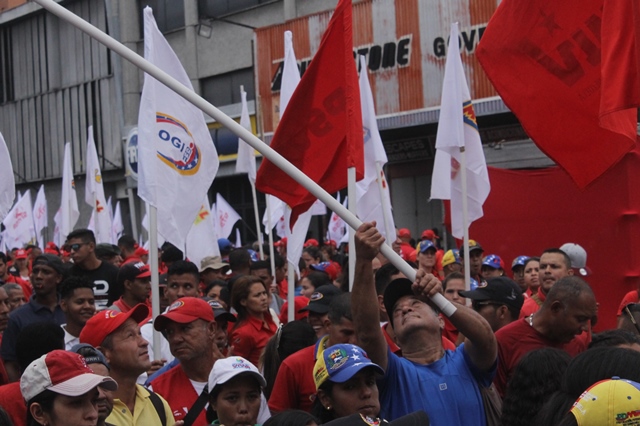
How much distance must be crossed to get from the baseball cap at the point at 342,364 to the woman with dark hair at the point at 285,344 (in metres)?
1.76

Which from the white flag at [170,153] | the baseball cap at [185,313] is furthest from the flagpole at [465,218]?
the baseball cap at [185,313]

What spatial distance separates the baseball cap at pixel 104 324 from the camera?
16.7 ft

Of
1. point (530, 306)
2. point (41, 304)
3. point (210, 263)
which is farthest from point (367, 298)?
point (210, 263)

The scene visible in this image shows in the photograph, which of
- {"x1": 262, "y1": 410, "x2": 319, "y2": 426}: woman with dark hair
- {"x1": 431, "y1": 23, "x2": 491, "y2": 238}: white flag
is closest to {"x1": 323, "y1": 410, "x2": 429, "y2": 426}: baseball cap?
{"x1": 262, "y1": 410, "x2": 319, "y2": 426}: woman with dark hair

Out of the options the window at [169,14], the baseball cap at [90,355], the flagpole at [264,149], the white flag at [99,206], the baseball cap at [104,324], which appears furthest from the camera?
the window at [169,14]

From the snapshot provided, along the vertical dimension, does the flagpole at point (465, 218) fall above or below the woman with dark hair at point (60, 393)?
above

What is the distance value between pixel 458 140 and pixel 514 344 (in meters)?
3.74

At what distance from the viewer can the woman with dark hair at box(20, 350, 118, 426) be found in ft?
12.9

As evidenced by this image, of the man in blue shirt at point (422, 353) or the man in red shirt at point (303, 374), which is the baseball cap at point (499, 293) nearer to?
the man in red shirt at point (303, 374)

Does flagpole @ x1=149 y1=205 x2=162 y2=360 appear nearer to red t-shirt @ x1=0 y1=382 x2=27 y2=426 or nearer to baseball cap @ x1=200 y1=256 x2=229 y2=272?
red t-shirt @ x1=0 y1=382 x2=27 y2=426

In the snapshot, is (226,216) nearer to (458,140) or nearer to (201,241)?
(201,241)

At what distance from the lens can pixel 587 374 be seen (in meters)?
3.34

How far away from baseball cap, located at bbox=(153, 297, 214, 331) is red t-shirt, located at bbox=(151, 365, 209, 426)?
0.89 ft

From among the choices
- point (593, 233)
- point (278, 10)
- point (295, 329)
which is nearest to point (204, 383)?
point (295, 329)
